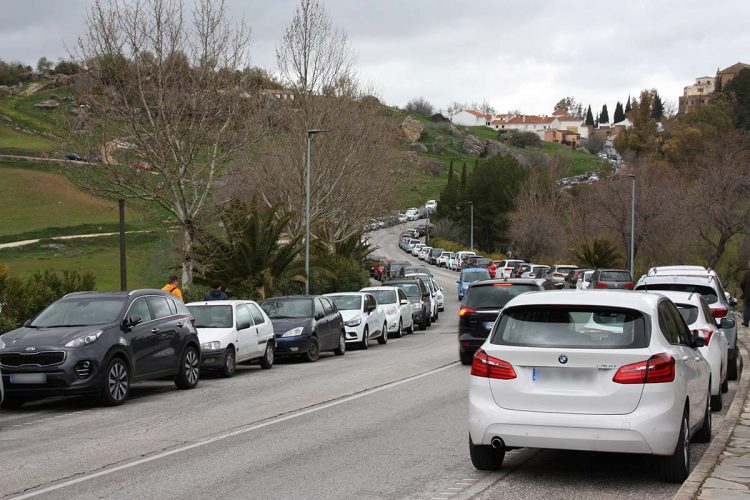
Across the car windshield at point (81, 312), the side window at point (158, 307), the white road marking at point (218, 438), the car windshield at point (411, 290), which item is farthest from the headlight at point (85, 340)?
the car windshield at point (411, 290)

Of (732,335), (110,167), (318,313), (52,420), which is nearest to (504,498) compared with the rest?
(52,420)

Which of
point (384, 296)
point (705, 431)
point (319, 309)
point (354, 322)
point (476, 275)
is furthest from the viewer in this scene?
point (476, 275)

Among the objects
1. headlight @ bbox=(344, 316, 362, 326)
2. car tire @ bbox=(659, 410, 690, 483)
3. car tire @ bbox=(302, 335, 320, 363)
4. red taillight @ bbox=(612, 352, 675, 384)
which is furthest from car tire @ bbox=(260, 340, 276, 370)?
red taillight @ bbox=(612, 352, 675, 384)

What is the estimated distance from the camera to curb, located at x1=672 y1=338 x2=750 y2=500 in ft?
23.1

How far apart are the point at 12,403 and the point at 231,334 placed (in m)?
5.19

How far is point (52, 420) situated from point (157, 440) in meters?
2.89

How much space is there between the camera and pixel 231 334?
729 inches

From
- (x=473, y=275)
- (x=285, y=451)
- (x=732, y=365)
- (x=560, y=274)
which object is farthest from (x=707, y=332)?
(x=560, y=274)

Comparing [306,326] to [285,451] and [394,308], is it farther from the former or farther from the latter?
[285,451]

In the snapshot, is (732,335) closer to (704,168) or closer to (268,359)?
(268,359)

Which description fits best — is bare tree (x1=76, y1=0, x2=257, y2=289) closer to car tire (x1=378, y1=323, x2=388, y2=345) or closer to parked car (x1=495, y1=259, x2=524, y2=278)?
car tire (x1=378, y1=323, x2=388, y2=345)

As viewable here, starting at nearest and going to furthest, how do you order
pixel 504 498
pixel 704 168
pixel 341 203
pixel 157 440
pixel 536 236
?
1. pixel 504 498
2. pixel 157 440
3. pixel 341 203
4. pixel 704 168
5. pixel 536 236

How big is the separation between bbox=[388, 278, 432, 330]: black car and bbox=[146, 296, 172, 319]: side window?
54.7 ft

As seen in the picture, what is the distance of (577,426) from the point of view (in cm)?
755
